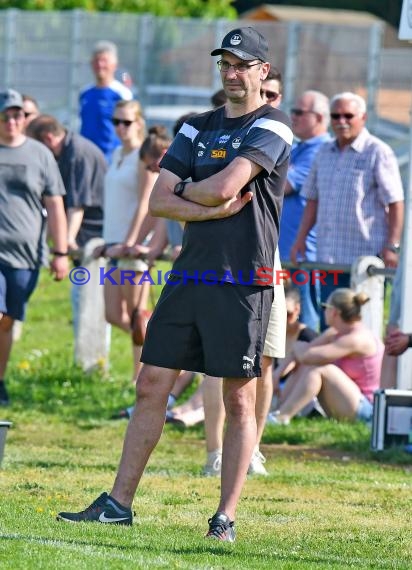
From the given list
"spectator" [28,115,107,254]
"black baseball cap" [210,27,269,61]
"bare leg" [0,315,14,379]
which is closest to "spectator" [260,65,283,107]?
"black baseball cap" [210,27,269,61]

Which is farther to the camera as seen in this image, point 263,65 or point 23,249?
point 23,249

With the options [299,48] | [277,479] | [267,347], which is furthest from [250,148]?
[299,48]

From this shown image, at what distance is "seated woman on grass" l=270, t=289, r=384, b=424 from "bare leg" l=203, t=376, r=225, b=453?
7.41 ft

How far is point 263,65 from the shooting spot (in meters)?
7.21

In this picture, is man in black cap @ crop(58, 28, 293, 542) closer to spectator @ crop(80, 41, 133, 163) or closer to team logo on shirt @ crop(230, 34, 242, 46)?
team logo on shirt @ crop(230, 34, 242, 46)

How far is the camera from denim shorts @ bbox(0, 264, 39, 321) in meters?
11.7

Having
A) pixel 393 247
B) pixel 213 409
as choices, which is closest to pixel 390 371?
pixel 393 247

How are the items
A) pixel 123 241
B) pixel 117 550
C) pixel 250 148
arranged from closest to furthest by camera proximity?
pixel 117 550, pixel 250 148, pixel 123 241

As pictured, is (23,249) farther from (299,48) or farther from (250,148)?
(299,48)

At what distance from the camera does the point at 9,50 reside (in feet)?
88.0

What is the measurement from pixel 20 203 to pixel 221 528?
5267mm

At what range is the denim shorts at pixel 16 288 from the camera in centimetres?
1170

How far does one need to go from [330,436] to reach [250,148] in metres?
4.45

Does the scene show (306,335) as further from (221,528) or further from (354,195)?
(221,528)
